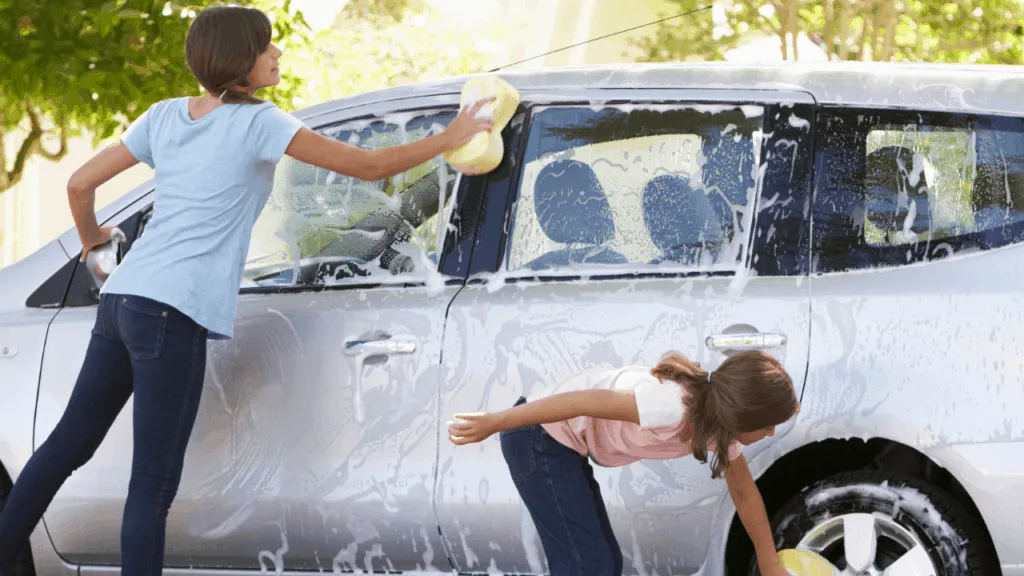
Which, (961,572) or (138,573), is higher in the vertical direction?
(961,572)

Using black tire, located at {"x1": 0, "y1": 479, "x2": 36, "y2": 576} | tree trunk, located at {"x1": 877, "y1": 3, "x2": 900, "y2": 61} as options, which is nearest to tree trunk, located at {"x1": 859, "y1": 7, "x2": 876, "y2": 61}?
tree trunk, located at {"x1": 877, "y1": 3, "x2": 900, "y2": 61}

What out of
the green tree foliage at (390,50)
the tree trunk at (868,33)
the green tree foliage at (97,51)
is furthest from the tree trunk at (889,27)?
the green tree foliage at (97,51)

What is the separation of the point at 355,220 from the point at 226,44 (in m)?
0.73

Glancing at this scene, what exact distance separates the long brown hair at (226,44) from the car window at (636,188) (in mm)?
768

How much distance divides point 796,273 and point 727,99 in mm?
474

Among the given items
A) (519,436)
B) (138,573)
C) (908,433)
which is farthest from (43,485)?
(908,433)

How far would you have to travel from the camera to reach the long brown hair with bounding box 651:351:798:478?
3289mm

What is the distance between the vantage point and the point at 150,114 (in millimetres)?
3961

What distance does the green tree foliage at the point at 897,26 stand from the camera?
16453 millimetres

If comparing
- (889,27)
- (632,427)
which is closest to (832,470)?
(632,427)

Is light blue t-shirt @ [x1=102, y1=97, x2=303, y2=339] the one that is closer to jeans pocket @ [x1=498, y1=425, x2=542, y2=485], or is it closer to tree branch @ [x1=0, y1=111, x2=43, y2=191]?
jeans pocket @ [x1=498, y1=425, x2=542, y2=485]

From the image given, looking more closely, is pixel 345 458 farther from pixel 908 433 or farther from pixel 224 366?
pixel 908 433

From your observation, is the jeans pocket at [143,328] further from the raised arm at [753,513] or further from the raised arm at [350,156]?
the raised arm at [753,513]

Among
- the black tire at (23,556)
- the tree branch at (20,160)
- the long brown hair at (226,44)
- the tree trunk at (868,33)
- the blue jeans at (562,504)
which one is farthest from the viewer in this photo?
the tree trunk at (868,33)
